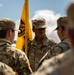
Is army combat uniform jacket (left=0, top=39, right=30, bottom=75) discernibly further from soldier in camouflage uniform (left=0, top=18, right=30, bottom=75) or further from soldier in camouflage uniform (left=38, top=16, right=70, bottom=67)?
soldier in camouflage uniform (left=38, top=16, right=70, bottom=67)

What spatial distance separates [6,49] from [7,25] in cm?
42

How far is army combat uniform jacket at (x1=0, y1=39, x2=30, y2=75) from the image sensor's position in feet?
14.4

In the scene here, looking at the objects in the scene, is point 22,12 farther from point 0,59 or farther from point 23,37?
point 0,59

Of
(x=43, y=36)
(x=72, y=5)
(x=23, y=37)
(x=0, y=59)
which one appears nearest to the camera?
(x=72, y=5)

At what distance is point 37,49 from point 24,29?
1.53 m

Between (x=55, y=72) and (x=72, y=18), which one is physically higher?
(x=72, y=18)

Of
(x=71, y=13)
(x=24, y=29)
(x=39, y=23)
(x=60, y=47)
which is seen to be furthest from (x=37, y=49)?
(x=71, y=13)

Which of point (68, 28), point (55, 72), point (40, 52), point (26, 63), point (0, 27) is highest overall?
point (68, 28)

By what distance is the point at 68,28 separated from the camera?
1.18 metres

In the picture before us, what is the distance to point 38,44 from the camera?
24.2 ft

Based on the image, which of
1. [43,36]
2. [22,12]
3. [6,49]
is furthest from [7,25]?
[22,12]

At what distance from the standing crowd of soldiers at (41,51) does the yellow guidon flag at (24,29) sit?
0.93m

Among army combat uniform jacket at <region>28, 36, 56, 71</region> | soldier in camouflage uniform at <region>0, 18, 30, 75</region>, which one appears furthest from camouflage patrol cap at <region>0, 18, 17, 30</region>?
army combat uniform jacket at <region>28, 36, 56, 71</region>

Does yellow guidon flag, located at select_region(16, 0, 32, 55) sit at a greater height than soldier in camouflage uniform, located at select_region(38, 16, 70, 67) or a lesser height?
lesser
